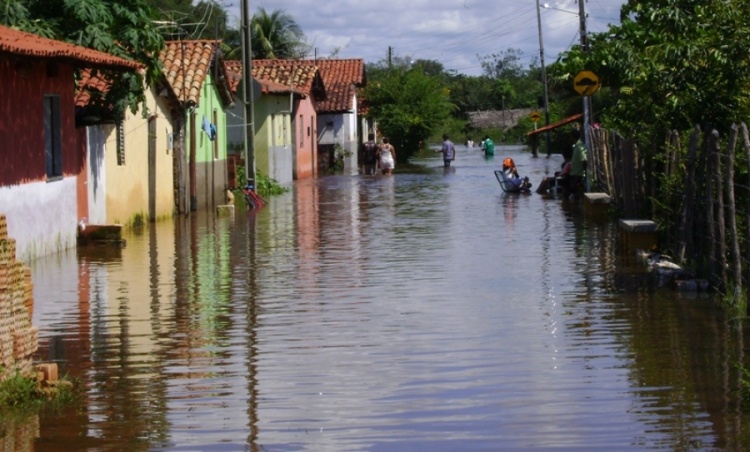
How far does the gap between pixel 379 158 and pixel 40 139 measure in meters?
33.3

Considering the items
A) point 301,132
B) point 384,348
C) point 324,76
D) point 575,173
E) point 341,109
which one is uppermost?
point 324,76

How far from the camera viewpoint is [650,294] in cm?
1422

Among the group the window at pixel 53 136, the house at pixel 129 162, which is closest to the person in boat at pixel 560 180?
the house at pixel 129 162

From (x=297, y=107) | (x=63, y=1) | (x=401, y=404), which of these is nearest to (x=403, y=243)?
(x=63, y=1)

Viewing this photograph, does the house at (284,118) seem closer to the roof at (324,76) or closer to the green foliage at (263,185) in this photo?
the roof at (324,76)

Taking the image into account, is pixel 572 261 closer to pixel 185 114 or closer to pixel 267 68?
pixel 185 114

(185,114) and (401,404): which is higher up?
(185,114)

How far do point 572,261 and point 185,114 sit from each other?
14262 millimetres

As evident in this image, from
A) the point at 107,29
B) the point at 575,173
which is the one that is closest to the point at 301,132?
the point at 575,173

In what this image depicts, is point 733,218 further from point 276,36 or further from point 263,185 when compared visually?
point 276,36

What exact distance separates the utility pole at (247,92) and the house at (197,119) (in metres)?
0.75

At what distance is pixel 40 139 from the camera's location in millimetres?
19250

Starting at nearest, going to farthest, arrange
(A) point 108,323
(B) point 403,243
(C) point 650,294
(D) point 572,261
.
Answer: (A) point 108,323, (C) point 650,294, (D) point 572,261, (B) point 403,243

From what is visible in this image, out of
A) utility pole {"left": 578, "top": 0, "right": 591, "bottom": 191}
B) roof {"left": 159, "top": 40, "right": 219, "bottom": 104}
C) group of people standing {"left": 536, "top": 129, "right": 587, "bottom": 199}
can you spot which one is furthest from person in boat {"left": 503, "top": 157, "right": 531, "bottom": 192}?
roof {"left": 159, "top": 40, "right": 219, "bottom": 104}
